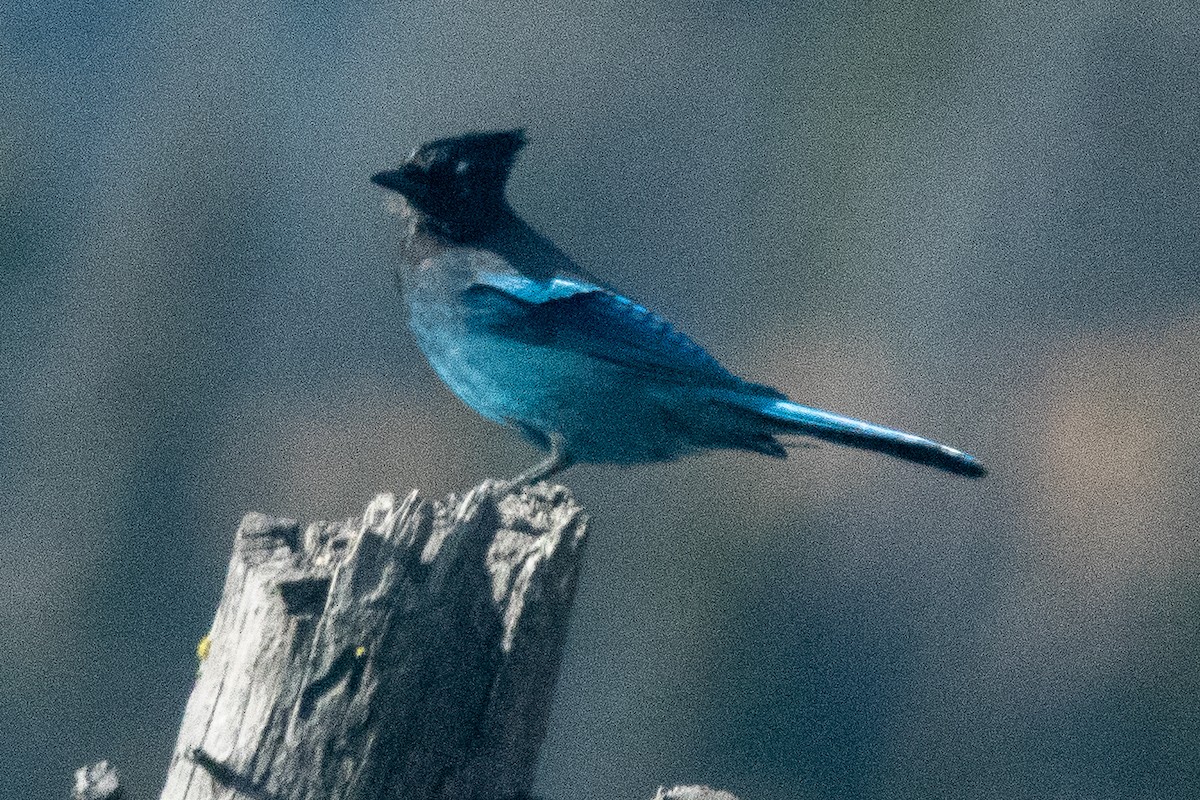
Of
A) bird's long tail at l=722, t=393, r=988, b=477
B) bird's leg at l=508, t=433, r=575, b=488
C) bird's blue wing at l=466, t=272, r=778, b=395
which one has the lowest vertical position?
bird's leg at l=508, t=433, r=575, b=488

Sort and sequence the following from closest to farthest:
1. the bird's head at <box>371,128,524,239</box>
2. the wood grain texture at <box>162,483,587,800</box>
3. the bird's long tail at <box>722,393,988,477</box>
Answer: the wood grain texture at <box>162,483,587,800</box> → the bird's long tail at <box>722,393,988,477</box> → the bird's head at <box>371,128,524,239</box>

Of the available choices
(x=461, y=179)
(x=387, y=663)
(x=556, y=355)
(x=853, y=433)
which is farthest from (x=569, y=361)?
(x=387, y=663)

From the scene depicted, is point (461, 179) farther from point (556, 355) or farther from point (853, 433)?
point (853, 433)

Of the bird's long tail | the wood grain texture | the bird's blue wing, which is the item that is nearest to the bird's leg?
the bird's blue wing

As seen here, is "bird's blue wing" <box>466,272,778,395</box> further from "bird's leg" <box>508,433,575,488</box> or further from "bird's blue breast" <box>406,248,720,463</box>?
"bird's leg" <box>508,433,575,488</box>

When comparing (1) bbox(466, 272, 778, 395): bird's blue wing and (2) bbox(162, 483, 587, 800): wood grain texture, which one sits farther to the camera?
(1) bbox(466, 272, 778, 395): bird's blue wing

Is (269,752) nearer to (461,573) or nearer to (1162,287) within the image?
(461,573)

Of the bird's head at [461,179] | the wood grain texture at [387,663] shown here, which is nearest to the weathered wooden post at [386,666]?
the wood grain texture at [387,663]
